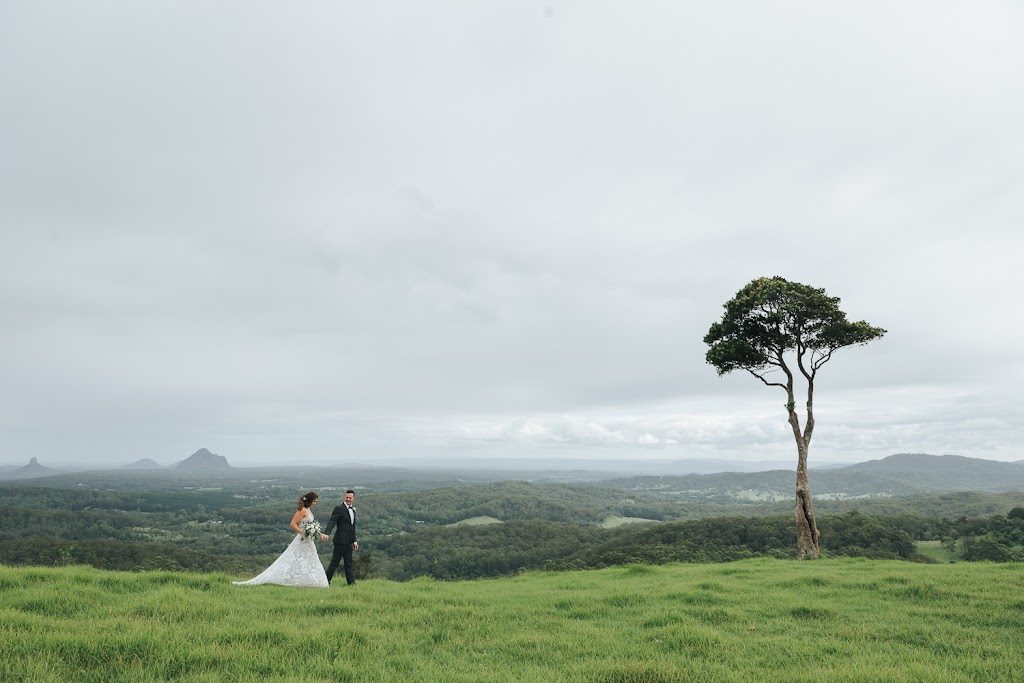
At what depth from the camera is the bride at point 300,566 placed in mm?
13914

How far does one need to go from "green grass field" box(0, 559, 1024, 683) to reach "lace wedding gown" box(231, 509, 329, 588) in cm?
121

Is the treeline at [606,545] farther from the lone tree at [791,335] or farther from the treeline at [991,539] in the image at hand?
the lone tree at [791,335]

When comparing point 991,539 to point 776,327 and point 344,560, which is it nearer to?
point 776,327

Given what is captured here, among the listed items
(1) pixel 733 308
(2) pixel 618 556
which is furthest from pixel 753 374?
(2) pixel 618 556

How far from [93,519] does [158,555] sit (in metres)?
130

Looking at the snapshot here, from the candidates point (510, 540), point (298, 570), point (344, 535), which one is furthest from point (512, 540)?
point (298, 570)

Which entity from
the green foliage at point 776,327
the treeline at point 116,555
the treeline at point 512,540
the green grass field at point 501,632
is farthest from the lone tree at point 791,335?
the treeline at point 116,555

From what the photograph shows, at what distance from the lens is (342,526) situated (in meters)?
15.7

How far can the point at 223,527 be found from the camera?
183 meters

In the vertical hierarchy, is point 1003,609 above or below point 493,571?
above

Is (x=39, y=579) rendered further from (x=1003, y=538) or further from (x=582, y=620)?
(x=1003, y=538)

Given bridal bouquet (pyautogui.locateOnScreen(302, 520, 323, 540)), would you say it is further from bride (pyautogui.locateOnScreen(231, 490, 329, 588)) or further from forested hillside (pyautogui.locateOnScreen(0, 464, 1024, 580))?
forested hillside (pyautogui.locateOnScreen(0, 464, 1024, 580))

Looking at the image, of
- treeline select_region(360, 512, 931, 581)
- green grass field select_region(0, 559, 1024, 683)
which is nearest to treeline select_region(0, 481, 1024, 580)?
treeline select_region(360, 512, 931, 581)

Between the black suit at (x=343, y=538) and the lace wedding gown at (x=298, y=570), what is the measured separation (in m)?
0.81
